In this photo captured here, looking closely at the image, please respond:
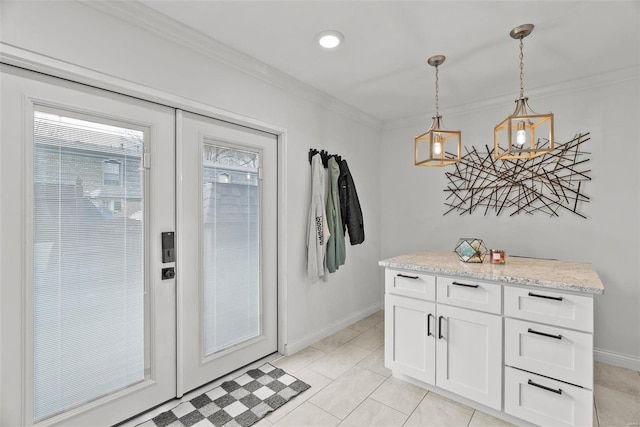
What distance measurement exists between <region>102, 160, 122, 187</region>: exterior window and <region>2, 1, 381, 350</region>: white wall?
19.5 inches

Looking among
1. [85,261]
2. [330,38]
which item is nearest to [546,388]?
[330,38]

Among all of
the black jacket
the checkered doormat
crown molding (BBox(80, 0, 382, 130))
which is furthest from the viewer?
the black jacket

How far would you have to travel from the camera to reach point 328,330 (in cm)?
325

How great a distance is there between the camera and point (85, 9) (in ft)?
5.39

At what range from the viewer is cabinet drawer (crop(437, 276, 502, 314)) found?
193 centimetres

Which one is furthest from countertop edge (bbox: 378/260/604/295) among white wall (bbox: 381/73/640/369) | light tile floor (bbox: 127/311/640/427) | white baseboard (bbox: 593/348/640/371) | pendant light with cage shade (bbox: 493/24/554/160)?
white baseboard (bbox: 593/348/640/371)

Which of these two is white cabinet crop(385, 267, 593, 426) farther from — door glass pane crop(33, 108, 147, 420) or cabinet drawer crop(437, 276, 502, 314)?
door glass pane crop(33, 108, 147, 420)

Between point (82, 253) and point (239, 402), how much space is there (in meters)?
1.35

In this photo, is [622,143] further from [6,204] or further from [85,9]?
[6,204]

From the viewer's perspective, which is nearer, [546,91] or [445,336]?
[445,336]

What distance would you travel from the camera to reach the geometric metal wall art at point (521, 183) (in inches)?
113

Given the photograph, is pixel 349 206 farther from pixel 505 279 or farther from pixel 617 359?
pixel 617 359

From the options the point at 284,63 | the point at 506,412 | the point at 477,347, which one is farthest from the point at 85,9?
the point at 506,412

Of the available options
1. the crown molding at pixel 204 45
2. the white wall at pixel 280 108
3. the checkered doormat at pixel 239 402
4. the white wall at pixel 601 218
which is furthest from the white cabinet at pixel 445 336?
the crown molding at pixel 204 45
